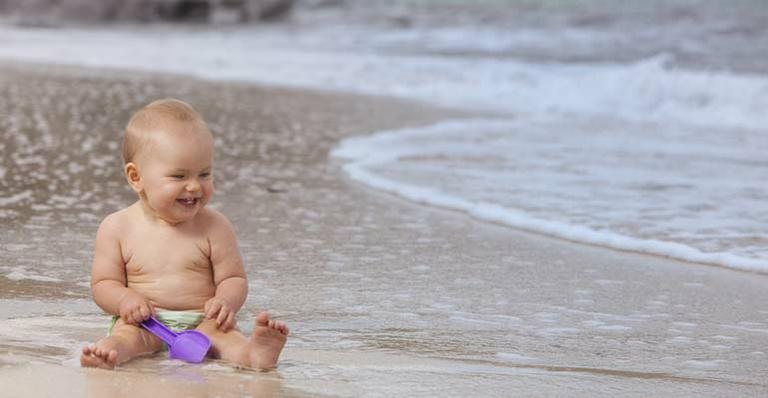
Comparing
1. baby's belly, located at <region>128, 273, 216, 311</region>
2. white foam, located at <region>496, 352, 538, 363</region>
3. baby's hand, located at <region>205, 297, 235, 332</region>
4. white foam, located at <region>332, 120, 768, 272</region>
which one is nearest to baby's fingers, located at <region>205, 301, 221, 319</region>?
baby's hand, located at <region>205, 297, 235, 332</region>

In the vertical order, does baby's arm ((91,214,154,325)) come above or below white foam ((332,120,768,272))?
above

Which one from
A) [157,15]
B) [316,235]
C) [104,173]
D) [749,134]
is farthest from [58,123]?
[157,15]

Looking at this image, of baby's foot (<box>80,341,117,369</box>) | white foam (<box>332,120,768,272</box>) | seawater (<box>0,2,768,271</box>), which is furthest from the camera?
seawater (<box>0,2,768,271</box>)

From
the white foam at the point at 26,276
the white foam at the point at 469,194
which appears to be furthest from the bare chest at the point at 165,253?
the white foam at the point at 469,194

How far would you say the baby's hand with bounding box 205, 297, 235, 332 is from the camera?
2.81 m

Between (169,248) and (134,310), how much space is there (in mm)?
228

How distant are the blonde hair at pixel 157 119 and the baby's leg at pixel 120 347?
42cm

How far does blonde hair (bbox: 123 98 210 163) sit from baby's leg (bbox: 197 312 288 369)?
49 cm

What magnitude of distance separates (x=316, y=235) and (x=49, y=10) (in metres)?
23.6

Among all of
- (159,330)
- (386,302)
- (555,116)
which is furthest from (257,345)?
(555,116)

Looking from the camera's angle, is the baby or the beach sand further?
the baby

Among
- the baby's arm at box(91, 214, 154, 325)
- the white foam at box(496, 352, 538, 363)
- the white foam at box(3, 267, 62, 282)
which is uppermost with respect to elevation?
the baby's arm at box(91, 214, 154, 325)

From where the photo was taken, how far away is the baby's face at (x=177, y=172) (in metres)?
2.88

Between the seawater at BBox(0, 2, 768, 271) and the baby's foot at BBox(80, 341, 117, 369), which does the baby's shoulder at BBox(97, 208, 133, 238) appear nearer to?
the baby's foot at BBox(80, 341, 117, 369)
